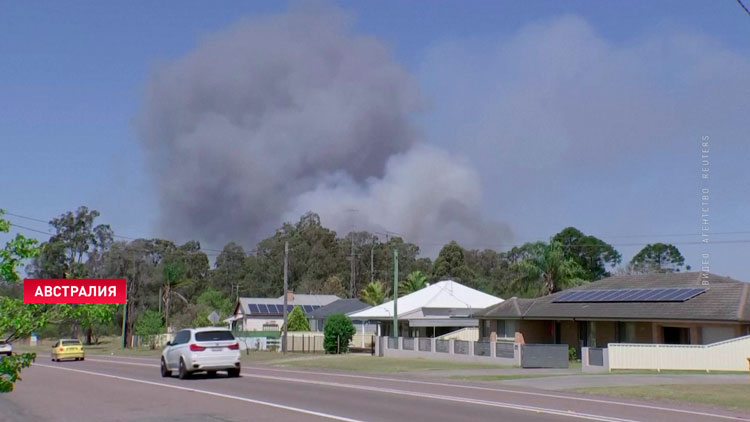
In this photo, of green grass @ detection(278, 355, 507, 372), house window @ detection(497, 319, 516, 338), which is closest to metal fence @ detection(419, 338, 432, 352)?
green grass @ detection(278, 355, 507, 372)

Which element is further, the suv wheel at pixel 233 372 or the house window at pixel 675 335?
the house window at pixel 675 335

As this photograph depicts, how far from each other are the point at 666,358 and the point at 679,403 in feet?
48.5

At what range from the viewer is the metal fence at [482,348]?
41.9m

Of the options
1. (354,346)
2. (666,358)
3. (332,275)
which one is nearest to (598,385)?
(666,358)

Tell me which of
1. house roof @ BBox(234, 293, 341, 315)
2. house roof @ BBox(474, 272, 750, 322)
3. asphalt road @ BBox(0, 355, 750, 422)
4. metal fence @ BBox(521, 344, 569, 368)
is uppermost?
house roof @ BBox(234, 293, 341, 315)

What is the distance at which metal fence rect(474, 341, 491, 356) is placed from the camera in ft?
138

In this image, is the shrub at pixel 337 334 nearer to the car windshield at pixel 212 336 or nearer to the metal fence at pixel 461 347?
the metal fence at pixel 461 347

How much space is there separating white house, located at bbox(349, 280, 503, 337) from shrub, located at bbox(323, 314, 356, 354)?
413cm

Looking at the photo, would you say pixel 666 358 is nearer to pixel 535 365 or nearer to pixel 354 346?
pixel 535 365

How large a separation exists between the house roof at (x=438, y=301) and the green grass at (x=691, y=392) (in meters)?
36.6

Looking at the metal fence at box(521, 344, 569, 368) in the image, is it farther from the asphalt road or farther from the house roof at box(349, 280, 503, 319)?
the house roof at box(349, 280, 503, 319)

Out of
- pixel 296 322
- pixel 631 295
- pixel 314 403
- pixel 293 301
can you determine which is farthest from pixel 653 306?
pixel 293 301

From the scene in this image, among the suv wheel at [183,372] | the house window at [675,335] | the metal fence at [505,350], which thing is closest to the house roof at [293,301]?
the metal fence at [505,350]

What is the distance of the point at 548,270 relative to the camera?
208 ft
